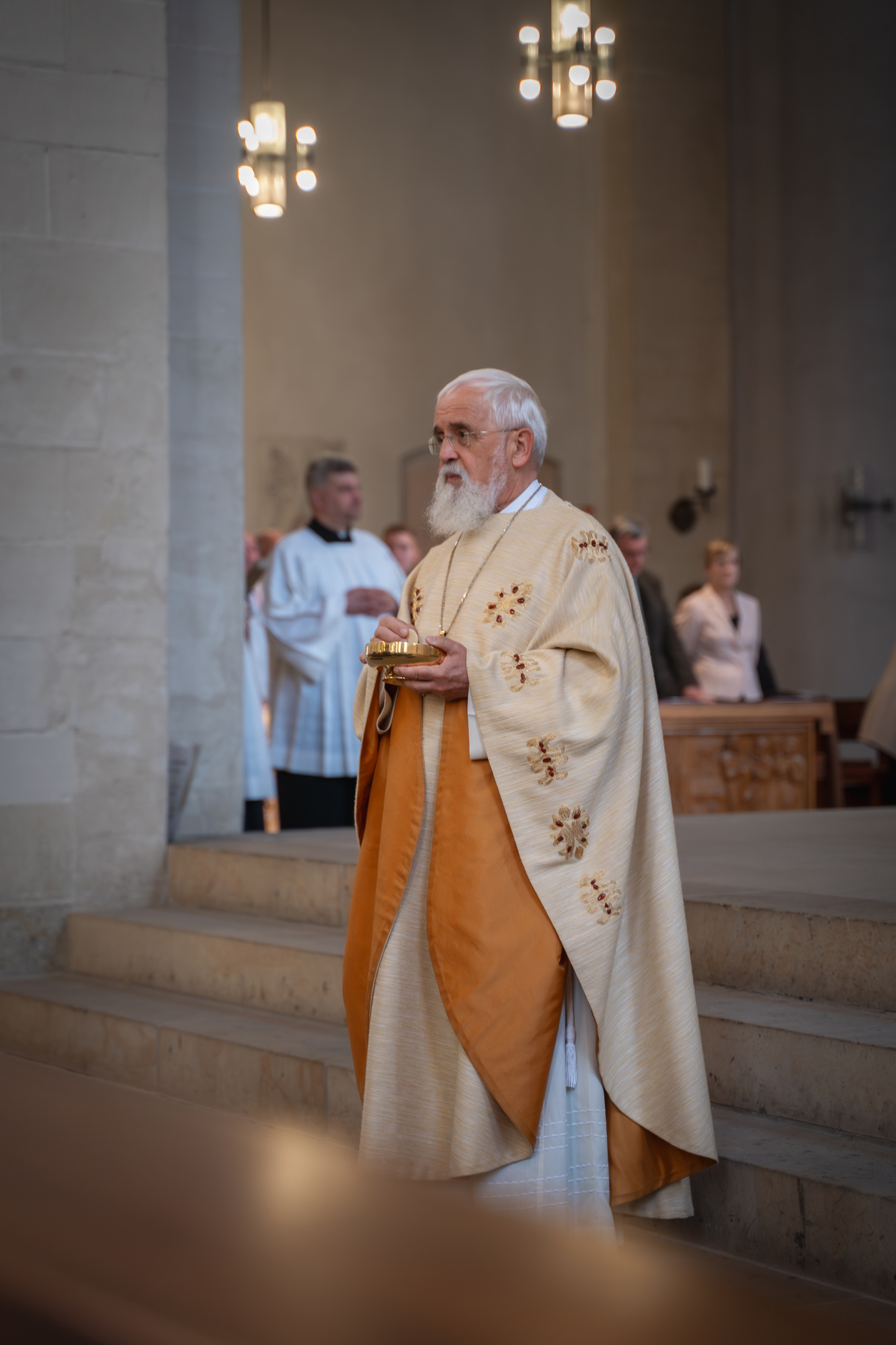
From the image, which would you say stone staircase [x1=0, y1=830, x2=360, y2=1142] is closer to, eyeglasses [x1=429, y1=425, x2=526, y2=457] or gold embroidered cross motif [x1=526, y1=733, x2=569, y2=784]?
gold embroidered cross motif [x1=526, y1=733, x2=569, y2=784]

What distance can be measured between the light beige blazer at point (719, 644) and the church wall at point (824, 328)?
371 centimetres

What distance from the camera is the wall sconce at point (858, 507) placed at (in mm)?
12188

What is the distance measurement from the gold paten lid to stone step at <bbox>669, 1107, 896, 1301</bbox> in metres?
1.13

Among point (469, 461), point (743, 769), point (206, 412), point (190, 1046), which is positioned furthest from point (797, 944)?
point (743, 769)

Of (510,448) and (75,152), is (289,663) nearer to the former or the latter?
(75,152)

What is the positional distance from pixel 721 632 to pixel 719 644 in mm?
70

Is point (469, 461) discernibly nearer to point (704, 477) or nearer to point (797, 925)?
point (797, 925)

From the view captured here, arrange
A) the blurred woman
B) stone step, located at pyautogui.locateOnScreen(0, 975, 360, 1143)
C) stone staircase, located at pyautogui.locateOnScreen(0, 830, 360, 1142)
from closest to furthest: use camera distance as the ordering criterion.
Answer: stone step, located at pyautogui.locateOnScreen(0, 975, 360, 1143) → stone staircase, located at pyautogui.locateOnScreen(0, 830, 360, 1142) → the blurred woman

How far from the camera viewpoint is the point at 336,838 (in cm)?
524

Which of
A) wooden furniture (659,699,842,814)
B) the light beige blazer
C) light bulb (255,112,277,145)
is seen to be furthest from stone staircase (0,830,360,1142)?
light bulb (255,112,277,145)

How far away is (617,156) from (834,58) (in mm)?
1965

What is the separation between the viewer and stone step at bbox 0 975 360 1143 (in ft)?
11.8

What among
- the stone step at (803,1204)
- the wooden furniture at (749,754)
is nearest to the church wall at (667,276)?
the wooden furniture at (749,754)

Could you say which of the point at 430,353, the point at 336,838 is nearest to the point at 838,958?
the point at 336,838
